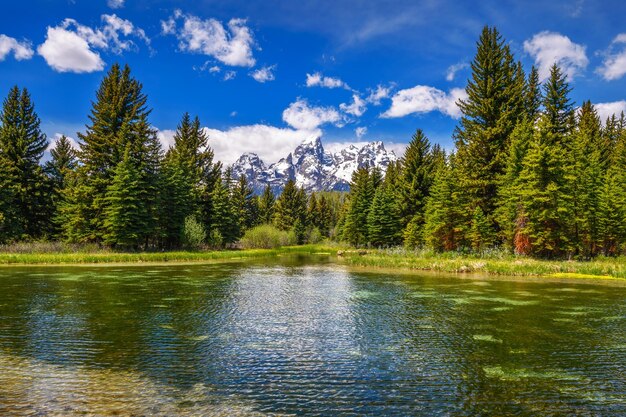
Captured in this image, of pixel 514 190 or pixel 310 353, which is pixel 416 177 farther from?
pixel 310 353

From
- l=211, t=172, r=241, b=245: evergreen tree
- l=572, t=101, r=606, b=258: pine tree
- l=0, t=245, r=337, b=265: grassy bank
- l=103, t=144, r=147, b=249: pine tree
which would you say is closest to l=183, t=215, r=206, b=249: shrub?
l=0, t=245, r=337, b=265: grassy bank

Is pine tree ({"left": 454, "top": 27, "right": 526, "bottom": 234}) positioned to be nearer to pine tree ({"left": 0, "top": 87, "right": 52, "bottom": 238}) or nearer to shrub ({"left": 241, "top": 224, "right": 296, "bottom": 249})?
shrub ({"left": 241, "top": 224, "right": 296, "bottom": 249})

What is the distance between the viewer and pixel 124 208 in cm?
4869

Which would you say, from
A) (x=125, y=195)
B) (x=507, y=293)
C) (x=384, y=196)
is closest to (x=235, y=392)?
(x=507, y=293)

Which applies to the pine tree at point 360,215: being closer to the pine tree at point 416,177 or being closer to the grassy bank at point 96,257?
the pine tree at point 416,177

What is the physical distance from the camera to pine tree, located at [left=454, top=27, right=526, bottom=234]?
46844 mm

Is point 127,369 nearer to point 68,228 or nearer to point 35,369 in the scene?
point 35,369

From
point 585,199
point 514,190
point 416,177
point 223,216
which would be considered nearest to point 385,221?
point 416,177

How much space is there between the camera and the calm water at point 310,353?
8312 millimetres

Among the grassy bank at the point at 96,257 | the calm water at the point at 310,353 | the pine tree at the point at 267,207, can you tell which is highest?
the pine tree at the point at 267,207

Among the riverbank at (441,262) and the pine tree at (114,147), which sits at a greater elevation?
the pine tree at (114,147)

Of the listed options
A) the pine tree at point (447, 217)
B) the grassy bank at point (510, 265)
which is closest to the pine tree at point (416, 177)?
the pine tree at point (447, 217)

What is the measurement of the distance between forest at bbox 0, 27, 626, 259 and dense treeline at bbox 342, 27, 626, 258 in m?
0.14

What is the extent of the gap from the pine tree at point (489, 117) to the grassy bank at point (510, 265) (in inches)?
343
